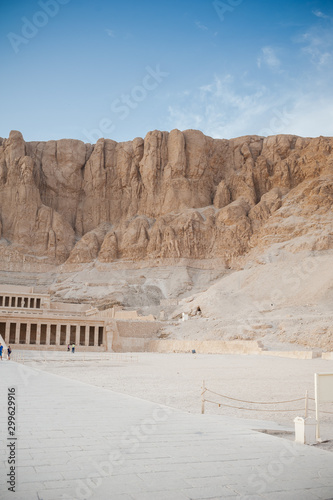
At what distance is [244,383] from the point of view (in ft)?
60.5

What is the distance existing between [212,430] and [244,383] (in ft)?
36.6

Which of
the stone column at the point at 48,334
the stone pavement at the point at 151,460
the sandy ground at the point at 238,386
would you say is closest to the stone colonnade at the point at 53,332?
the stone column at the point at 48,334

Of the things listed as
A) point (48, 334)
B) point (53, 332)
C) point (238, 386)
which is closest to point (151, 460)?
point (238, 386)

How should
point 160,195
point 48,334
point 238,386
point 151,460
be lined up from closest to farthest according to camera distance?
point 151,460, point 238,386, point 48,334, point 160,195

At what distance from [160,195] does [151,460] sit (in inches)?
3686

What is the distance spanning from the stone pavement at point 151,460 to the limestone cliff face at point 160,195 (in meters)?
68.3

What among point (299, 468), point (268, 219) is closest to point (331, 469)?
point (299, 468)

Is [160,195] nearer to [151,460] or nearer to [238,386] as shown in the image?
[238,386]

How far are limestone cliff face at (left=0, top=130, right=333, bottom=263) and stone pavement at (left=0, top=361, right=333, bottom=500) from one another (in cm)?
6833

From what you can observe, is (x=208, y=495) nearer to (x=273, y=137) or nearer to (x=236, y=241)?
→ (x=236, y=241)

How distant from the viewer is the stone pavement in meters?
4.67

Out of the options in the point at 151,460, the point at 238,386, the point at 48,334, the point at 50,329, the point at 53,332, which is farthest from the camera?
the point at 53,332

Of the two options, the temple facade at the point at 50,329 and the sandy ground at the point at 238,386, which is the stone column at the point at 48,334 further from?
the sandy ground at the point at 238,386

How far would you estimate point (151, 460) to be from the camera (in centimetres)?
570
